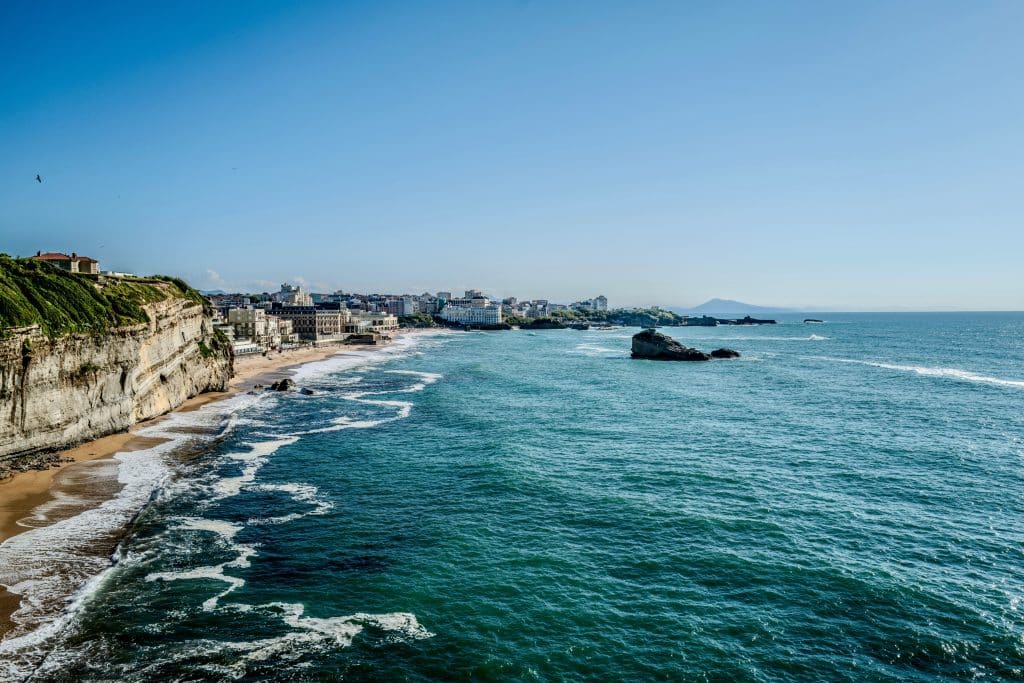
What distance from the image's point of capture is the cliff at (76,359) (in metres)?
36.5

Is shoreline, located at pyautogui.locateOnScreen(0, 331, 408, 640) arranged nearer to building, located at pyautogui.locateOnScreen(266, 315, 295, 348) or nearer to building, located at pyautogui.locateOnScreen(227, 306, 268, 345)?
building, located at pyautogui.locateOnScreen(227, 306, 268, 345)

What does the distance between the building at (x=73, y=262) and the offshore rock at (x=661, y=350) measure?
94.1 m

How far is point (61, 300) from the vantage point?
43094mm

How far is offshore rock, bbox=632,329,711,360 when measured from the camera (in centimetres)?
11788

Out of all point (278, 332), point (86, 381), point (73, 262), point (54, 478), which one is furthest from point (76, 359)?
point (278, 332)

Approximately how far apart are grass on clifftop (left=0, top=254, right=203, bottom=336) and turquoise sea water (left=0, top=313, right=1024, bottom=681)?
39.3 feet

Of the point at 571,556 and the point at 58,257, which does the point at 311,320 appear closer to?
the point at 58,257

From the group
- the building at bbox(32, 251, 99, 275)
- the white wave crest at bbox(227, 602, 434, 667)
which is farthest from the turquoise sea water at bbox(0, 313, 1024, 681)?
the building at bbox(32, 251, 99, 275)

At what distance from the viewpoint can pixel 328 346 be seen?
160 m

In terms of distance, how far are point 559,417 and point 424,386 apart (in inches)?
1107

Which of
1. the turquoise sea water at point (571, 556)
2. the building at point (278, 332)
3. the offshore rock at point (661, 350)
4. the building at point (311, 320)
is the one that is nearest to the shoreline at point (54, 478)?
the turquoise sea water at point (571, 556)

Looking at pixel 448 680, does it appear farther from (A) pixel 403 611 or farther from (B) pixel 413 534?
(B) pixel 413 534

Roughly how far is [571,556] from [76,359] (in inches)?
1485

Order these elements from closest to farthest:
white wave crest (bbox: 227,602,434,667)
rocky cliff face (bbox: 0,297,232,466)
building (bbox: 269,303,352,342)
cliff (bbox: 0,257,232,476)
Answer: white wave crest (bbox: 227,602,434,667)
rocky cliff face (bbox: 0,297,232,466)
cliff (bbox: 0,257,232,476)
building (bbox: 269,303,352,342)
